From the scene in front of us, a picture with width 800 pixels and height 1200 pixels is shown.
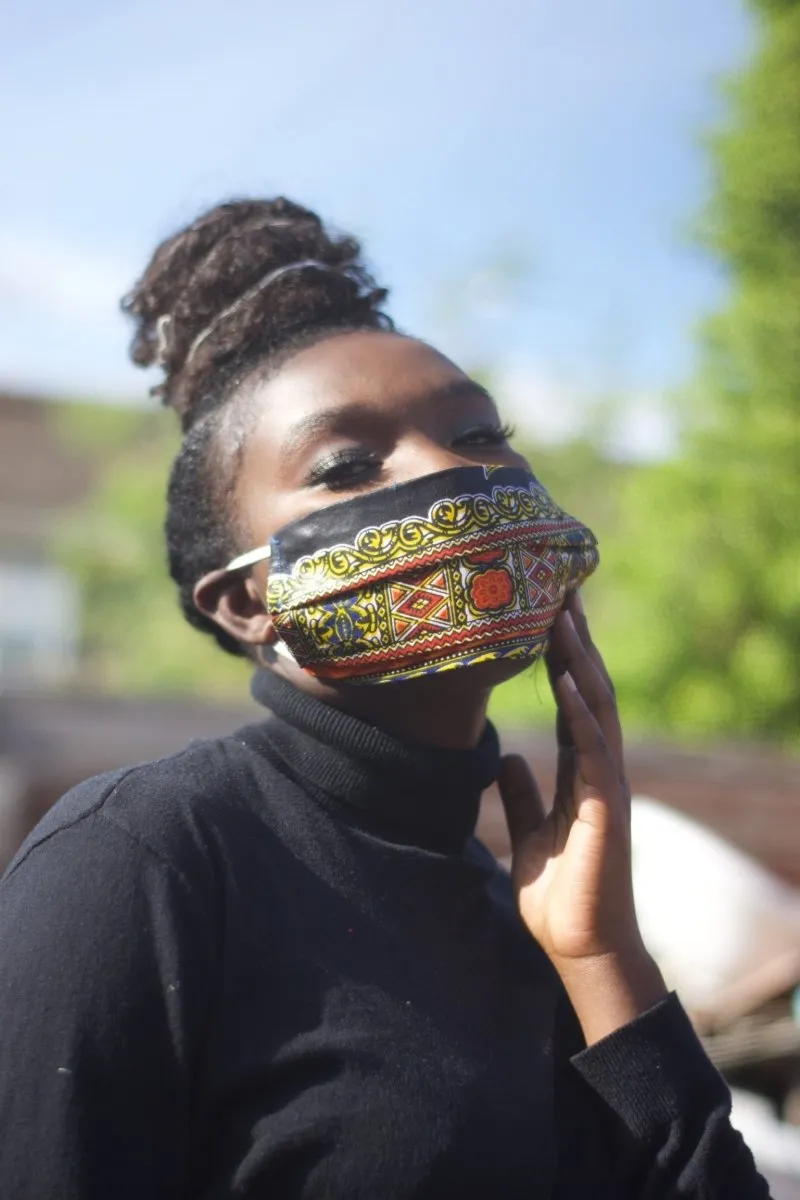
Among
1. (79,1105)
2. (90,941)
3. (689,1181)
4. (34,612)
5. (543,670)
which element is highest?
(34,612)

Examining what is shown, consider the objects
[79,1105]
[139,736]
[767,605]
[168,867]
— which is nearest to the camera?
[79,1105]

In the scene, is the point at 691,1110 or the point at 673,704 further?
the point at 673,704

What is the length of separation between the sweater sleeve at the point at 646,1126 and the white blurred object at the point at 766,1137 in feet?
2.68

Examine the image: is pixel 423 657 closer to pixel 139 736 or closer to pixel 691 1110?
pixel 691 1110

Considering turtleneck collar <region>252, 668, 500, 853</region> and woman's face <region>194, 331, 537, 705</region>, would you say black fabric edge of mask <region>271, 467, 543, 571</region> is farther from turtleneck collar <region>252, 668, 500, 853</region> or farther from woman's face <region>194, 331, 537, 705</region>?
turtleneck collar <region>252, 668, 500, 853</region>

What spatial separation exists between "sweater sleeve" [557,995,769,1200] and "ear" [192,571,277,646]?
2.28ft

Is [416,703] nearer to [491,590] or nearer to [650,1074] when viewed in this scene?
[491,590]

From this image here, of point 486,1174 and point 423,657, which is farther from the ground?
point 423,657

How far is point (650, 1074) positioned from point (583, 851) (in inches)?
11.0

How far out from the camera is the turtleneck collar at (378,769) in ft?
Answer: 4.86

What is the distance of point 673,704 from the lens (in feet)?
21.0

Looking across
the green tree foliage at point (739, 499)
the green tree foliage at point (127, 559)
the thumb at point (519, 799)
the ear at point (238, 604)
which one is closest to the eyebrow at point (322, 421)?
the ear at point (238, 604)

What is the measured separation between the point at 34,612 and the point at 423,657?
18.3m

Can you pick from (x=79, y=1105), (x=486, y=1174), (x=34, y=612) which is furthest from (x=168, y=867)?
(x=34, y=612)
